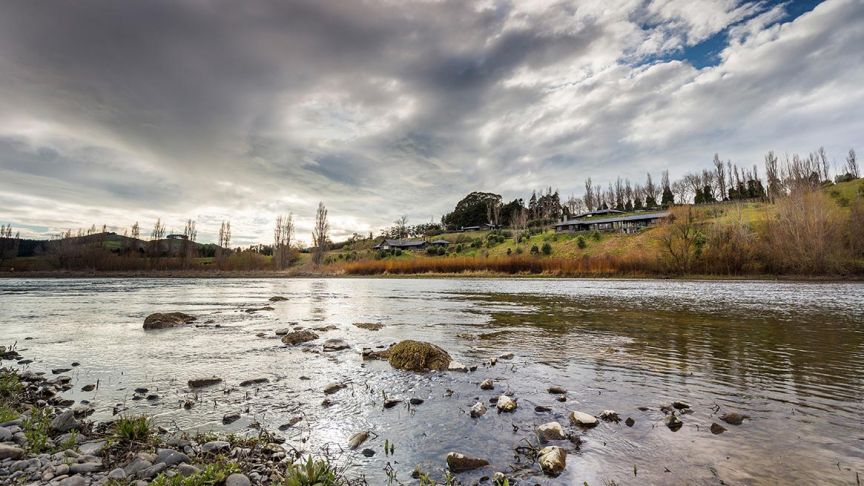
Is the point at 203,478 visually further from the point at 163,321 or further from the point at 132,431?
the point at 163,321

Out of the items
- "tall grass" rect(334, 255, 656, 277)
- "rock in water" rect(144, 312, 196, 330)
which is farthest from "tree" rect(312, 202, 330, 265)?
"rock in water" rect(144, 312, 196, 330)

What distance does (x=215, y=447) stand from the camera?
4980 millimetres

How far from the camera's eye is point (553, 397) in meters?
7.15

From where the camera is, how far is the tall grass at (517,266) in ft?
184

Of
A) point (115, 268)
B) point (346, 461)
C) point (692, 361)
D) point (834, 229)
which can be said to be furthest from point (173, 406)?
point (115, 268)

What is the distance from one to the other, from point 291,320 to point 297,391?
11747 millimetres

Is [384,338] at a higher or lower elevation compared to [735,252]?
lower

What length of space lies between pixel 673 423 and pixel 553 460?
2574 mm

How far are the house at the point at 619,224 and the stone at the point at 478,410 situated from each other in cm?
9259

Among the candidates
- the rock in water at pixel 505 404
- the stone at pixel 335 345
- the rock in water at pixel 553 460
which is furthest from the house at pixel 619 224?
the rock in water at pixel 553 460

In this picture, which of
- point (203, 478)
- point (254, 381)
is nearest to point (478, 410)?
point (203, 478)

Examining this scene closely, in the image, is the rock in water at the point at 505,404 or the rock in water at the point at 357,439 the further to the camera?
the rock in water at the point at 505,404

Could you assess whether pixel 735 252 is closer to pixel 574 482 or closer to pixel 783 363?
pixel 783 363

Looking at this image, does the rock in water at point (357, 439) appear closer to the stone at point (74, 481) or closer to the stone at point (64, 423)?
the stone at point (74, 481)
